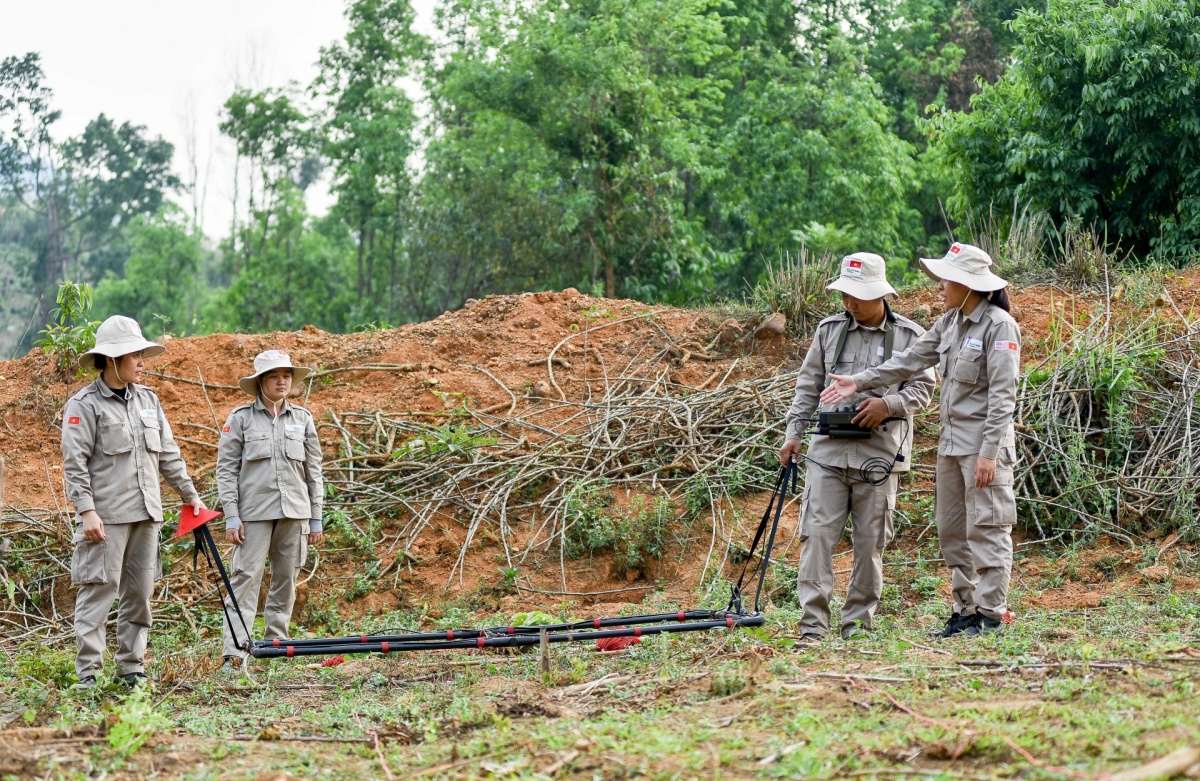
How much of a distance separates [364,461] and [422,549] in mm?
1014

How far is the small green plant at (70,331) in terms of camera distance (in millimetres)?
9102

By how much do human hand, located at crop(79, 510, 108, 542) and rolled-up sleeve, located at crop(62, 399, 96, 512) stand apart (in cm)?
3

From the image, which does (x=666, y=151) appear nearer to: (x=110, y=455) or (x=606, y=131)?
(x=606, y=131)

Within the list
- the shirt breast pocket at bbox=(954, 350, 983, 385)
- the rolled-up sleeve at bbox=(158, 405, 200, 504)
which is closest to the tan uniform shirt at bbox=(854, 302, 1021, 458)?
the shirt breast pocket at bbox=(954, 350, 983, 385)

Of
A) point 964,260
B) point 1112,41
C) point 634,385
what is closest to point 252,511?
point 964,260

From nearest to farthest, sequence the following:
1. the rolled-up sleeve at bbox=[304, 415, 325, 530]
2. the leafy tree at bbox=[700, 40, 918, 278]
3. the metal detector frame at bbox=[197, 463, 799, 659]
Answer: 1. the metal detector frame at bbox=[197, 463, 799, 659]
2. the rolled-up sleeve at bbox=[304, 415, 325, 530]
3. the leafy tree at bbox=[700, 40, 918, 278]

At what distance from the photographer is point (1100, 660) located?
4.03 m

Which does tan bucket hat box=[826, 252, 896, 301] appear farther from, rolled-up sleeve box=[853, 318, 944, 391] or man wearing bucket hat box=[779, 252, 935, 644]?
rolled-up sleeve box=[853, 318, 944, 391]

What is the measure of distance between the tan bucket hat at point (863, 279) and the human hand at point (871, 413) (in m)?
0.47

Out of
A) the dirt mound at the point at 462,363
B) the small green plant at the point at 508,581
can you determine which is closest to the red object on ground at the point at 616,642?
the small green plant at the point at 508,581

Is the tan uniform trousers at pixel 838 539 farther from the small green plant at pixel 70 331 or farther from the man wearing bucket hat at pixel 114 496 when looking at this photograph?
the small green plant at pixel 70 331

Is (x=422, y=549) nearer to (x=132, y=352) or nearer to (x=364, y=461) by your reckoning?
(x=364, y=461)

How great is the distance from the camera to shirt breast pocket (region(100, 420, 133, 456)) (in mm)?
5117

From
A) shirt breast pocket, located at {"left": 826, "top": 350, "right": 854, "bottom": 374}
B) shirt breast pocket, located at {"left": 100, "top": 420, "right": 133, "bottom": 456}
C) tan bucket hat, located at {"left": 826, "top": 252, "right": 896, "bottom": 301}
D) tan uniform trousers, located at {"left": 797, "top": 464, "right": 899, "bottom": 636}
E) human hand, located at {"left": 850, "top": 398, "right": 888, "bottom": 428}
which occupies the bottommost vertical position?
tan uniform trousers, located at {"left": 797, "top": 464, "right": 899, "bottom": 636}
